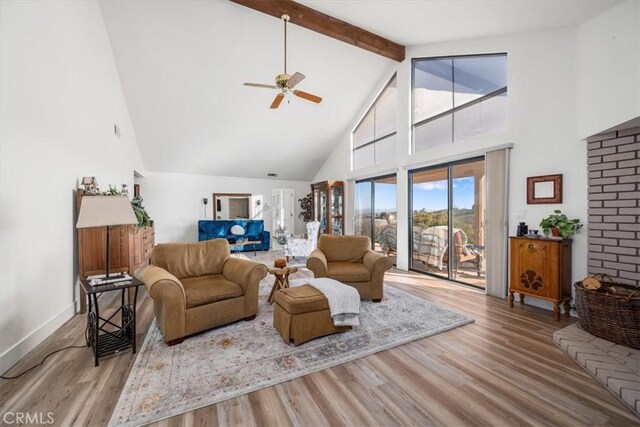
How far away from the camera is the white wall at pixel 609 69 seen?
237 cm

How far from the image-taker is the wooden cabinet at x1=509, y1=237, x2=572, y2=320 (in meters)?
3.00

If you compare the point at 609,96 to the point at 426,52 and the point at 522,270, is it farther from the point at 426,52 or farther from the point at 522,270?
the point at 426,52

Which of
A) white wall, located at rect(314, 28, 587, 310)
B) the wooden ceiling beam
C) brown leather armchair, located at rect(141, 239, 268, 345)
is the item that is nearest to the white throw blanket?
brown leather armchair, located at rect(141, 239, 268, 345)

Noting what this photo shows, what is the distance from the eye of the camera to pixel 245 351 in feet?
7.77

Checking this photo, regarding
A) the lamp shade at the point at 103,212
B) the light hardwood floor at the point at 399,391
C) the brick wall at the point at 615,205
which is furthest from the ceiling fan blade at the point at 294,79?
the brick wall at the point at 615,205

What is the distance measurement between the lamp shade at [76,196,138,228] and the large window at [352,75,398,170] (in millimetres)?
4951

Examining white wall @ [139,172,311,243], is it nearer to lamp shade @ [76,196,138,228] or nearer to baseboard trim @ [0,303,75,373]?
baseboard trim @ [0,303,75,373]

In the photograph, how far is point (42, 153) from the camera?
257 cm

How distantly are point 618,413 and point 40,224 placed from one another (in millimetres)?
4700

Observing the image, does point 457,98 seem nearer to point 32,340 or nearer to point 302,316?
point 302,316

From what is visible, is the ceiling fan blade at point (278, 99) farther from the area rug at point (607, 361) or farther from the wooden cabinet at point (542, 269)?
the area rug at point (607, 361)

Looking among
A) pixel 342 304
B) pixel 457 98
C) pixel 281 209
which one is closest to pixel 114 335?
pixel 342 304

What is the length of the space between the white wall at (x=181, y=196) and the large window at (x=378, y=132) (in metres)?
3.76

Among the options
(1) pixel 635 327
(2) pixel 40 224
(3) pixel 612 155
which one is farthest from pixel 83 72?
(1) pixel 635 327
